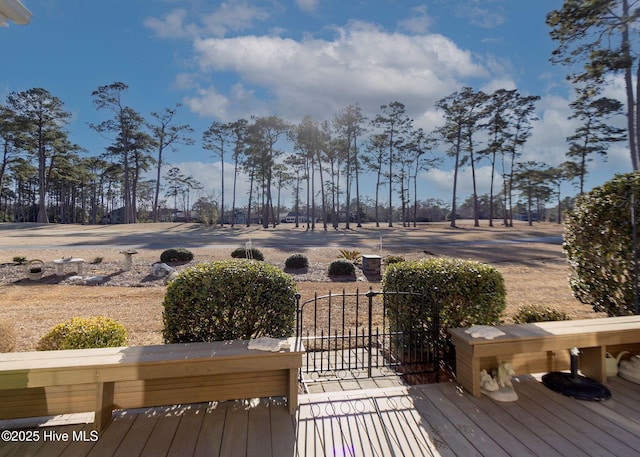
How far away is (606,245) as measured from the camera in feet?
13.3

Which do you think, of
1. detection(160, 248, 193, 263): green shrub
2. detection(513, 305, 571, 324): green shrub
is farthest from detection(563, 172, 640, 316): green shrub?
detection(160, 248, 193, 263): green shrub

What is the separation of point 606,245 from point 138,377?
5.44 m

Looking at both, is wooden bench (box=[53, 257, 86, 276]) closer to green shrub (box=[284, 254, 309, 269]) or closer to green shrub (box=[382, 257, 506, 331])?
green shrub (box=[284, 254, 309, 269])

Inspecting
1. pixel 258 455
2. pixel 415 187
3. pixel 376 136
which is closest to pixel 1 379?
pixel 258 455

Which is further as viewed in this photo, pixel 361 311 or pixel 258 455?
pixel 361 311

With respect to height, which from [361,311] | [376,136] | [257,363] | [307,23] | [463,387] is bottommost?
[361,311]

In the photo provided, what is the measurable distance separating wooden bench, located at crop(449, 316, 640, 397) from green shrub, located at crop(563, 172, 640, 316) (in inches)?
42.0

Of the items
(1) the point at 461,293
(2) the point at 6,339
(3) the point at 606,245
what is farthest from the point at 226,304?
(3) the point at 606,245

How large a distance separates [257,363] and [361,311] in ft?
14.8

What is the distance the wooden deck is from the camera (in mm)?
2010

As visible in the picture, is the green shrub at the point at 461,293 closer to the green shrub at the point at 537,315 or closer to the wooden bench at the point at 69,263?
the green shrub at the point at 537,315

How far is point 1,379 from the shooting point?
6.46ft

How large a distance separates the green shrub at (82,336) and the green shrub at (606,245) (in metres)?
6.03

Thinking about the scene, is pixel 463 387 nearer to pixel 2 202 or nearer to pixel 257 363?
pixel 257 363
